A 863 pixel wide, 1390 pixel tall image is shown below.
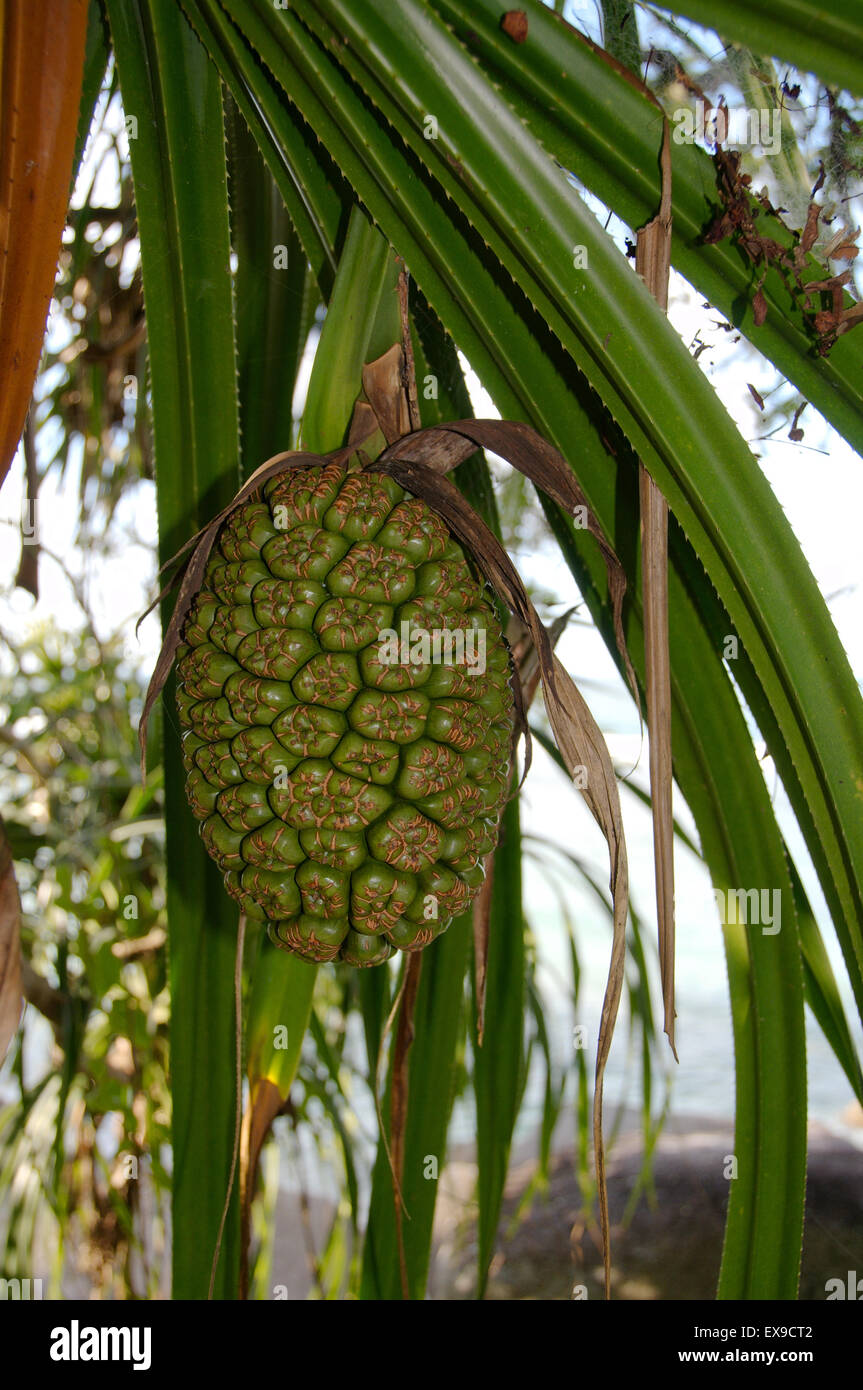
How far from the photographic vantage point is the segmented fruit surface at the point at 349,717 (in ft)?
1.45

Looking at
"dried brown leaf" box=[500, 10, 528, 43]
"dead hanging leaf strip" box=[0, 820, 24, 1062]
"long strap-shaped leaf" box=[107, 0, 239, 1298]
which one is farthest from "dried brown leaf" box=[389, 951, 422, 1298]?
"dried brown leaf" box=[500, 10, 528, 43]

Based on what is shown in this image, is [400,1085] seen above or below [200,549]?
below

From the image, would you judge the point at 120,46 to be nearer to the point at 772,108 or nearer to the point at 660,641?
the point at 772,108

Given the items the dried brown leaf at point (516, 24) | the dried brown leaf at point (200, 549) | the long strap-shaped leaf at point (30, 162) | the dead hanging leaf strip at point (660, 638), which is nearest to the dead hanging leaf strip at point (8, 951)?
the dried brown leaf at point (200, 549)

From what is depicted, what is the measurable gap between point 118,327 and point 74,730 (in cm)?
77

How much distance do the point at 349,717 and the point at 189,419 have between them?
295 millimetres

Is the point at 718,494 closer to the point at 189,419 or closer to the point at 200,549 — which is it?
the point at 200,549

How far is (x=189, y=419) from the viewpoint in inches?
25.0

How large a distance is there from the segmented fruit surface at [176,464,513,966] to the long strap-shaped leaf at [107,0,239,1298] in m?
0.20

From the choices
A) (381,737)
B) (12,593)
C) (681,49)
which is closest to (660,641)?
(381,737)

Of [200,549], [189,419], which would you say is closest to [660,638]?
[200,549]

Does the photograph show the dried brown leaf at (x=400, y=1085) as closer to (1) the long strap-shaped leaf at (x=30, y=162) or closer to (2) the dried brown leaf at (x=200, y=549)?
(2) the dried brown leaf at (x=200, y=549)

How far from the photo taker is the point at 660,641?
1.52ft

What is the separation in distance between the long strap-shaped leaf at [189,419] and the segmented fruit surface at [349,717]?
20 cm
